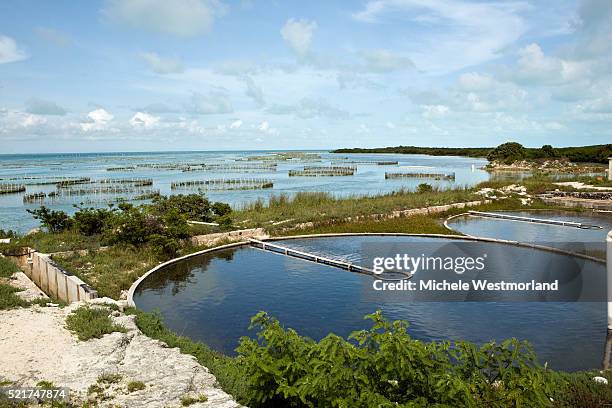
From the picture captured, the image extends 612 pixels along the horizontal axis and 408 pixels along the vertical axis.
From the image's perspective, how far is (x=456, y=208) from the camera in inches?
957

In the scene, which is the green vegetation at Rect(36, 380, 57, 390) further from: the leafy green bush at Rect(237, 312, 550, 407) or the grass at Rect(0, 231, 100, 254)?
the grass at Rect(0, 231, 100, 254)

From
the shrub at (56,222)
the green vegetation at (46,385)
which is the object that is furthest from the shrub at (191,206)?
the green vegetation at (46,385)

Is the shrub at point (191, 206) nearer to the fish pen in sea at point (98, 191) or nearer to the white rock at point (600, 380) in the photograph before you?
the white rock at point (600, 380)

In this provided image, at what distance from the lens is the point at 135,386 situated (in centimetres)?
529

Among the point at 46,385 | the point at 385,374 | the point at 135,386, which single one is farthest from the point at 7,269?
the point at 385,374

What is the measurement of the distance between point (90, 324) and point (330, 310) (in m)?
4.75

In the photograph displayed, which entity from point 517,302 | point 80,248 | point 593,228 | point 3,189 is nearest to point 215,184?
point 3,189

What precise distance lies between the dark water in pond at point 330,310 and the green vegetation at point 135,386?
2.52 m

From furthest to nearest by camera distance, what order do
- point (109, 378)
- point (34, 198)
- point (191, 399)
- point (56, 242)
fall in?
point (34, 198) < point (56, 242) < point (109, 378) < point (191, 399)

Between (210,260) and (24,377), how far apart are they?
29.3 ft

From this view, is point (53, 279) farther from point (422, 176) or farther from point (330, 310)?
point (422, 176)

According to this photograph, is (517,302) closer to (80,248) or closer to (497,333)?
(497,333)

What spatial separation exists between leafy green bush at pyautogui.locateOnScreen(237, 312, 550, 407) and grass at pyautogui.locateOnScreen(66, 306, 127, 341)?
3489 millimetres

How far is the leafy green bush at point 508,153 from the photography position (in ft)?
239
